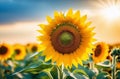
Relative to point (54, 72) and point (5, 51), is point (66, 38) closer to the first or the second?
point (54, 72)

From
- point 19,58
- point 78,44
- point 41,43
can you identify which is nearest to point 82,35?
point 78,44

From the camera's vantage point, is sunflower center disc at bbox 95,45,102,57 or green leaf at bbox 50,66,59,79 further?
sunflower center disc at bbox 95,45,102,57

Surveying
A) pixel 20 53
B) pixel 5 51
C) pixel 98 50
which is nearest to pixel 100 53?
pixel 98 50

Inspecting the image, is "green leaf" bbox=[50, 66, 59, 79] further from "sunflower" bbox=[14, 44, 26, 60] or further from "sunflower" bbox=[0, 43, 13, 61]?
"sunflower" bbox=[14, 44, 26, 60]

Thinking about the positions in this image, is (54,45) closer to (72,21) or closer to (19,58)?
(72,21)

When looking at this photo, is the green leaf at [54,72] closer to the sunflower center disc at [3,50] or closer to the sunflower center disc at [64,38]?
the sunflower center disc at [64,38]

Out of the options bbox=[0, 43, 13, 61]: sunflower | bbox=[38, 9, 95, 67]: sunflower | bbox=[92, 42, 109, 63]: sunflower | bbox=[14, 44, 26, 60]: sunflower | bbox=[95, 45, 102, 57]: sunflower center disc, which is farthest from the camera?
bbox=[14, 44, 26, 60]: sunflower

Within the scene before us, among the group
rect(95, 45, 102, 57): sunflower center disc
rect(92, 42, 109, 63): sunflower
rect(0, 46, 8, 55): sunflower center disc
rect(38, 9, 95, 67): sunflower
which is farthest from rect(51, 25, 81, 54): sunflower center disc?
rect(0, 46, 8, 55): sunflower center disc

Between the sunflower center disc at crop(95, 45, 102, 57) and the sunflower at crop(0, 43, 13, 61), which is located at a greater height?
the sunflower at crop(0, 43, 13, 61)
